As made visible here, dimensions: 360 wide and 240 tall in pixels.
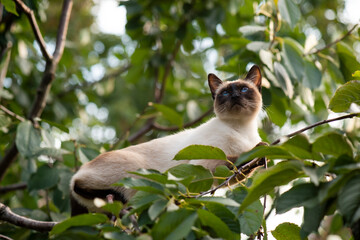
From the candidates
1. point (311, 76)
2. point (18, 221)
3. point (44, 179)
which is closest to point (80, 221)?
point (18, 221)

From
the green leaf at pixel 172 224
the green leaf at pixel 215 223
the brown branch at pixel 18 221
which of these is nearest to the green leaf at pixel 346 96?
the green leaf at pixel 215 223

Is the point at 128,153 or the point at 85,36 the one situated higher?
the point at 85,36

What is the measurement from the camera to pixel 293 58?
4281 millimetres

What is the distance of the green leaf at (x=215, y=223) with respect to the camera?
2127mm

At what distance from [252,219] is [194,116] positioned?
341cm

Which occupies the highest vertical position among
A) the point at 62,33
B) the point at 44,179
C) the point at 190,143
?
the point at 62,33

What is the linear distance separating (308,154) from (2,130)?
145 inches

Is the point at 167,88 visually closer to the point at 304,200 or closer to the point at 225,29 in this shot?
the point at 225,29

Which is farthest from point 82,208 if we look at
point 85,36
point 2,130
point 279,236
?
point 85,36

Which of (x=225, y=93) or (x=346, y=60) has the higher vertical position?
(x=346, y=60)

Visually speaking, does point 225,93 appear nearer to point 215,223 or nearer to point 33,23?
point 33,23

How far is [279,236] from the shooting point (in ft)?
8.59

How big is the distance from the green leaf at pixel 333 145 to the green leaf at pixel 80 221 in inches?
46.1

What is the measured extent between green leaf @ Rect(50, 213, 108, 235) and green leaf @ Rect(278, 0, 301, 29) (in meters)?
2.87
